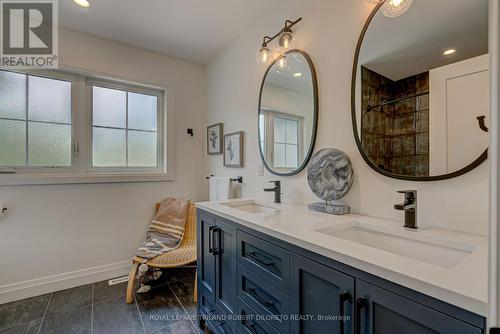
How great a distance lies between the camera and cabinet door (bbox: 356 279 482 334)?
0.51 m

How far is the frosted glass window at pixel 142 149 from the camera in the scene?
2496mm

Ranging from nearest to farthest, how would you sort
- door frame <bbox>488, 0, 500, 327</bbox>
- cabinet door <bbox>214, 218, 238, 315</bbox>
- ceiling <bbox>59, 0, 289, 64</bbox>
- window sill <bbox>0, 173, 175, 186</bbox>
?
1. door frame <bbox>488, 0, 500, 327</bbox>
2. cabinet door <bbox>214, 218, 238, 315</bbox>
3. ceiling <bbox>59, 0, 289, 64</bbox>
4. window sill <bbox>0, 173, 175, 186</bbox>

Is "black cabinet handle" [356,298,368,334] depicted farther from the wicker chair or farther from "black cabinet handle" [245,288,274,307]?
the wicker chair

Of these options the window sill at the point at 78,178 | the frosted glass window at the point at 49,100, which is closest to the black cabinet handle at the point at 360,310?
the window sill at the point at 78,178

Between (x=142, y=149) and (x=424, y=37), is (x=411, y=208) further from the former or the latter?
(x=142, y=149)

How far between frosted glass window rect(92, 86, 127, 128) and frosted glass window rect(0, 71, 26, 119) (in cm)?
52

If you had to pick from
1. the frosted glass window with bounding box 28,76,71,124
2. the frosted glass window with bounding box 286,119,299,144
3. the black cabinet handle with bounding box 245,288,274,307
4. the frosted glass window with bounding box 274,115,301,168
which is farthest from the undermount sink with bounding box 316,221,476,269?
the frosted glass window with bounding box 28,76,71,124

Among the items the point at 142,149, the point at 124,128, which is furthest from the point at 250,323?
the point at 124,128

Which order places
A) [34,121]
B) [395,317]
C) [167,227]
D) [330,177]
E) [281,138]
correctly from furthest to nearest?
[167,227] < [34,121] < [281,138] < [330,177] < [395,317]

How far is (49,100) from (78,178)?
0.79m

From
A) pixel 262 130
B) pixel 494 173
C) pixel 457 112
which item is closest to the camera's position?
pixel 494 173

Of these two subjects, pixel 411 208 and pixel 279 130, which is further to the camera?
pixel 279 130

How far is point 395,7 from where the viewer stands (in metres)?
1.07

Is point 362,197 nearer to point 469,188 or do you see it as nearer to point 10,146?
point 469,188
